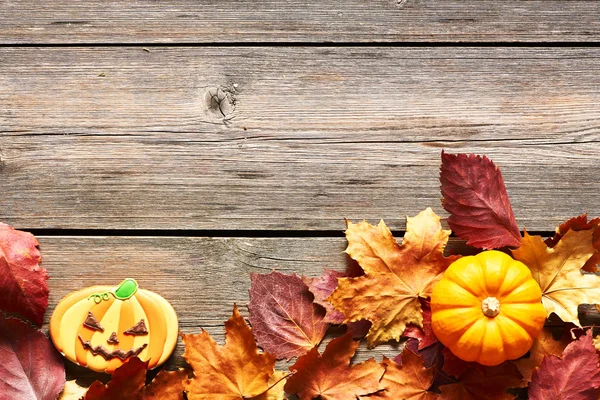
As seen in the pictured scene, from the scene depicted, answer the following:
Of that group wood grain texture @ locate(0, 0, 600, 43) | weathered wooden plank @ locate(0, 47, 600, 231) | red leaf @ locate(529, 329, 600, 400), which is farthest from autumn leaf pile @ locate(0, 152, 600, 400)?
wood grain texture @ locate(0, 0, 600, 43)

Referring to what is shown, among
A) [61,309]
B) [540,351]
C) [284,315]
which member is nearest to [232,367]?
[284,315]

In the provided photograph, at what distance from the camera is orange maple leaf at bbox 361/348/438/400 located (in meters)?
1.21

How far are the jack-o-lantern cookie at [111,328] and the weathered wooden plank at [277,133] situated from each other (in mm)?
155

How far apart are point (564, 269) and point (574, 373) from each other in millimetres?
194

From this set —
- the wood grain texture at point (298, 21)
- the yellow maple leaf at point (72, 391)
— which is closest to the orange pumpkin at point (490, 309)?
the wood grain texture at point (298, 21)

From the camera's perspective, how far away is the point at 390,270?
1200 mm

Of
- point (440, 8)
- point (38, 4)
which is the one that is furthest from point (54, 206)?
point (440, 8)

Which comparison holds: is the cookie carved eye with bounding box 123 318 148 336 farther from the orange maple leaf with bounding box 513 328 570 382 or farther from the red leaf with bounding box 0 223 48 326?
the orange maple leaf with bounding box 513 328 570 382

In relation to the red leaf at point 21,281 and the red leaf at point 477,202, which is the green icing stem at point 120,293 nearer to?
the red leaf at point 21,281

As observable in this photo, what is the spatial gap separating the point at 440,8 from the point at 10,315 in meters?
1.10

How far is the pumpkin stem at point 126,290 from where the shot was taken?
1220 mm

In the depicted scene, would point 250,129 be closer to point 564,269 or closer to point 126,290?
point 126,290

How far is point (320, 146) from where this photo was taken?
1.29 meters

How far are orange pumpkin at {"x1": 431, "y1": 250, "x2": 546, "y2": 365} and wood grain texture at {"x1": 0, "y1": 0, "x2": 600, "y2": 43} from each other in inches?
19.8
